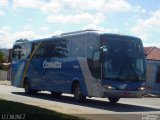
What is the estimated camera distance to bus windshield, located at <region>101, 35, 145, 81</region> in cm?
2131

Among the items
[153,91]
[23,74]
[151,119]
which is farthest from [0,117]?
[153,91]

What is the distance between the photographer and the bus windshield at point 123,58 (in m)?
21.3

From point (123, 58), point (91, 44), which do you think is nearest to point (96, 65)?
point (91, 44)

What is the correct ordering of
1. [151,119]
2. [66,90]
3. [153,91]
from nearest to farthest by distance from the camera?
[151,119]
[66,90]
[153,91]

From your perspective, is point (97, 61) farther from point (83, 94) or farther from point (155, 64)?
point (155, 64)

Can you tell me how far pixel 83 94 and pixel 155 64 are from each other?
15434 millimetres

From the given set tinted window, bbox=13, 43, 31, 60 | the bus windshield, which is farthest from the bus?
tinted window, bbox=13, 43, 31, 60

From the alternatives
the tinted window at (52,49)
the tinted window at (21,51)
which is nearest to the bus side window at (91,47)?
the tinted window at (52,49)

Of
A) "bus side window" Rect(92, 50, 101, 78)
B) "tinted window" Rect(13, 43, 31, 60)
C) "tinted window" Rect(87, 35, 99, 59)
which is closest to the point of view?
"bus side window" Rect(92, 50, 101, 78)

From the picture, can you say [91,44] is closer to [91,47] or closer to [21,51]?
[91,47]

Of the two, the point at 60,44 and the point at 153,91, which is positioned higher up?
the point at 60,44

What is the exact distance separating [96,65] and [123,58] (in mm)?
1298

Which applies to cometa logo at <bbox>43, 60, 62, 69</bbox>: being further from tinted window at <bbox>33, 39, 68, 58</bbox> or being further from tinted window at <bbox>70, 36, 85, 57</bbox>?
tinted window at <bbox>70, 36, 85, 57</bbox>

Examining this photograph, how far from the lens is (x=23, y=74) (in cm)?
3023
